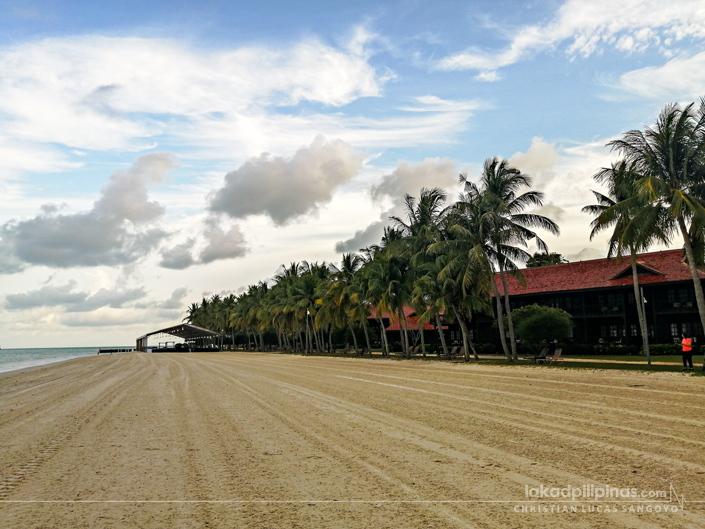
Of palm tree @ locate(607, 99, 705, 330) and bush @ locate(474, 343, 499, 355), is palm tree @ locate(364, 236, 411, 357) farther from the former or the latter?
palm tree @ locate(607, 99, 705, 330)

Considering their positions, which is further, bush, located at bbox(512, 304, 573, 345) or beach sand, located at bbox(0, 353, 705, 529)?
bush, located at bbox(512, 304, 573, 345)

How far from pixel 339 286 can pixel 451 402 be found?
3532cm

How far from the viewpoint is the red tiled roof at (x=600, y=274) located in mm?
37750

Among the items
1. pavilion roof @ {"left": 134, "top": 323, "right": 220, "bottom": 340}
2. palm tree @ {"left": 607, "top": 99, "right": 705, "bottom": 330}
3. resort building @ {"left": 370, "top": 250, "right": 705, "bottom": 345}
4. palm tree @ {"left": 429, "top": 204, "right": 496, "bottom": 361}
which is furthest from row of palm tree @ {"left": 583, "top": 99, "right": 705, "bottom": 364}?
pavilion roof @ {"left": 134, "top": 323, "right": 220, "bottom": 340}

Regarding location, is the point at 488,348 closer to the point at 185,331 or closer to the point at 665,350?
the point at 665,350

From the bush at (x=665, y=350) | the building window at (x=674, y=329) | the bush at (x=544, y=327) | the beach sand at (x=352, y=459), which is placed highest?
the bush at (x=544, y=327)

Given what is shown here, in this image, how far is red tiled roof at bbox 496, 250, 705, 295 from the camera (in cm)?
3775

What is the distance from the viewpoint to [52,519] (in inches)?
211

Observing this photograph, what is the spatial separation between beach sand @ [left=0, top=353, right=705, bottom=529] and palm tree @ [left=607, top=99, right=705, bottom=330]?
795cm

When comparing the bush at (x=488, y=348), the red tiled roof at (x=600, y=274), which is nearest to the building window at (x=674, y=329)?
the red tiled roof at (x=600, y=274)

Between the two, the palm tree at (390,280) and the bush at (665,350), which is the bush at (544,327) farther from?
the palm tree at (390,280)

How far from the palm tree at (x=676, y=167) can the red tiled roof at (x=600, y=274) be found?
612 inches

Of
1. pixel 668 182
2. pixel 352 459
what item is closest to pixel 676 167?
pixel 668 182

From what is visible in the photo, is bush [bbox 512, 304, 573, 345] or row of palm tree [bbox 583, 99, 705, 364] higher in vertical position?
row of palm tree [bbox 583, 99, 705, 364]
